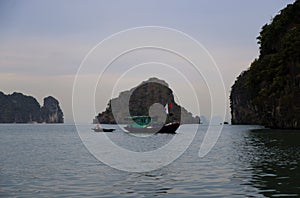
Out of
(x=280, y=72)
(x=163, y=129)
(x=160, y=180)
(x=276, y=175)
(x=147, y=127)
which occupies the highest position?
(x=280, y=72)

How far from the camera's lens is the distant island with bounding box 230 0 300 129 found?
92.1 metres

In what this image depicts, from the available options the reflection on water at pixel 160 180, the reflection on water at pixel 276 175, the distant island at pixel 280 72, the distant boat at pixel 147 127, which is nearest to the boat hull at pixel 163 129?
the distant boat at pixel 147 127

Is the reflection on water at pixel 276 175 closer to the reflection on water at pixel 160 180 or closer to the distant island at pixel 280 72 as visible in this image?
the reflection on water at pixel 160 180

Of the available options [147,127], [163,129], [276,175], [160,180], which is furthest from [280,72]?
[160,180]

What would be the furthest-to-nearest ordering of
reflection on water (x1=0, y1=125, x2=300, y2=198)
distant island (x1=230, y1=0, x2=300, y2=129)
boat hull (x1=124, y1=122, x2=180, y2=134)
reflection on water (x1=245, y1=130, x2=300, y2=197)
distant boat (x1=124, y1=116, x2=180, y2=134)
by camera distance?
distant island (x1=230, y1=0, x2=300, y2=129), distant boat (x1=124, y1=116, x2=180, y2=134), boat hull (x1=124, y1=122, x2=180, y2=134), reflection on water (x1=245, y1=130, x2=300, y2=197), reflection on water (x1=0, y1=125, x2=300, y2=198)

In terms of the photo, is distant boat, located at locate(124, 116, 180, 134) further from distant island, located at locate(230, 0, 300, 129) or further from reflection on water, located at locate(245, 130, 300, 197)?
reflection on water, located at locate(245, 130, 300, 197)

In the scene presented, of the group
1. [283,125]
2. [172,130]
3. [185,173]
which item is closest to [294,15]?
[283,125]

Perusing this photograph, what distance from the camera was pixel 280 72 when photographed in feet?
310

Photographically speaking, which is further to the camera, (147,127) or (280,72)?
(147,127)

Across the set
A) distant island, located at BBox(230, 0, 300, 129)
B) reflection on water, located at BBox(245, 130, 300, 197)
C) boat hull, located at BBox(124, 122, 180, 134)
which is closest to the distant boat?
boat hull, located at BBox(124, 122, 180, 134)

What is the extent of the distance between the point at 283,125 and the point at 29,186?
3466 inches

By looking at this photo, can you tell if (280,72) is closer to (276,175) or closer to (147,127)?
(147,127)

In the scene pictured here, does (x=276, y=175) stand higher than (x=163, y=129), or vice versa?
(x=163, y=129)

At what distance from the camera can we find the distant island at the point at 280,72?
92.1 meters
